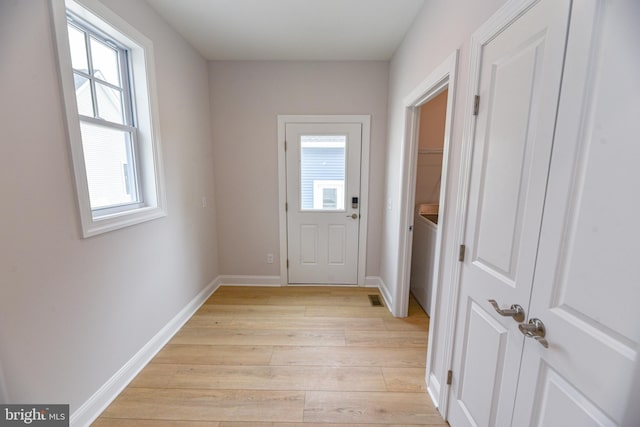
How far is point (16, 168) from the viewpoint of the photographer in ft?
3.59

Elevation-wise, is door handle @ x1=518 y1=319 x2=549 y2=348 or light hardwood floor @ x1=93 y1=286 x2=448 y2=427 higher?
door handle @ x1=518 y1=319 x2=549 y2=348

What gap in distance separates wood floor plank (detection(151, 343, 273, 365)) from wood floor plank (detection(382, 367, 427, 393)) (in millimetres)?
909

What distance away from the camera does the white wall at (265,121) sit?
2.81 metres

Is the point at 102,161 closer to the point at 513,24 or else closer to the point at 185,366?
the point at 185,366

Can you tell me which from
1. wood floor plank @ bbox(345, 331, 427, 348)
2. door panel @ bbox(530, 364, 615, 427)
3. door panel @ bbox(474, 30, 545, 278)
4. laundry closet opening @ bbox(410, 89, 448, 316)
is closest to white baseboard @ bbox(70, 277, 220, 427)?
wood floor plank @ bbox(345, 331, 427, 348)

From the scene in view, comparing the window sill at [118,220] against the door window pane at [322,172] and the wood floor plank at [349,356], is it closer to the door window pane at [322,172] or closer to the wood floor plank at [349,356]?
the wood floor plank at [349,356]

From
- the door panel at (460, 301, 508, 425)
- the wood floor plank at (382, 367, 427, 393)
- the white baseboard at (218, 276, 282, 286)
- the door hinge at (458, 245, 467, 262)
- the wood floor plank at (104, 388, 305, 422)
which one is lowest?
the wood floor plank at (104, 388, 305, 422)

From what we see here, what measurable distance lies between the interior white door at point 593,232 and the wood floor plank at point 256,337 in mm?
1579

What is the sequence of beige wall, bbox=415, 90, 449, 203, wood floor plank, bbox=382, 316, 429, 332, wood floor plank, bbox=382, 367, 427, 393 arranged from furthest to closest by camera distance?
beige wall, bbox=415, 90, 449, 203 → wood floor plank, bbox=382, 316, 429, 332 → wood floor plank, bbox=382, 367, 427, 393

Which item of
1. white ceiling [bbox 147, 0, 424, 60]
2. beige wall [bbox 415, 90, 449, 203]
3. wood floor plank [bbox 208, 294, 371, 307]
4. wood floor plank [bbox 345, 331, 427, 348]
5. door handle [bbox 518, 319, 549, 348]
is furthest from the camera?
beige wall [bbox 415, 90, 449, 203]

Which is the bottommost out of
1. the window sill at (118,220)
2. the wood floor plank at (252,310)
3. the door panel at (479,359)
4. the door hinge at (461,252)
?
the wood floor plank at (252,310)

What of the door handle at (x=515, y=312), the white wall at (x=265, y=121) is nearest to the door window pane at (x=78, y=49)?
the white wall at (x=265, y=121)

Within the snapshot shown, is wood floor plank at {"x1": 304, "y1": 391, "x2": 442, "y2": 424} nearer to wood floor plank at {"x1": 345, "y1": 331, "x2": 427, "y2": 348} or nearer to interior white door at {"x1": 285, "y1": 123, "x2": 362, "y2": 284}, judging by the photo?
wood floor plank at {"x1": 345, "y1": 331, "x2": 427, "y2": 348}

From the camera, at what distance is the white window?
1339 millimetres
